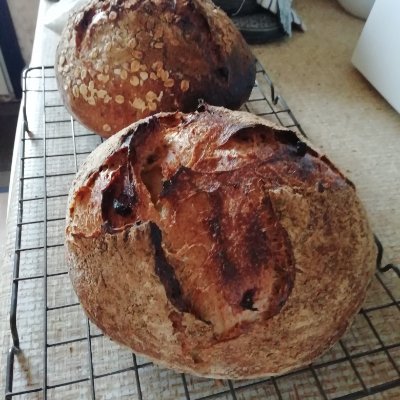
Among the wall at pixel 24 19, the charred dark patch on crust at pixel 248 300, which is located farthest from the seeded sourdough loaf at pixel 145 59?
the wall at pixel 24 19

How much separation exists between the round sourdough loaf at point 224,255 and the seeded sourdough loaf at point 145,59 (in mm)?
280

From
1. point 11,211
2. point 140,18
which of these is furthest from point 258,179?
point 11,211

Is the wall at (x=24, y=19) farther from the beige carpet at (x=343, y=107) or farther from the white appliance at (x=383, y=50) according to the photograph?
the white appliance at (x=383, y=50)

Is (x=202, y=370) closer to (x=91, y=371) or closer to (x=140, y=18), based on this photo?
(x=91, y=371)

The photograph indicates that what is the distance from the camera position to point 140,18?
927mm

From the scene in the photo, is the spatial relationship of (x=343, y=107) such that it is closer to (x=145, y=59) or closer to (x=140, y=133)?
(x=145, y=59)

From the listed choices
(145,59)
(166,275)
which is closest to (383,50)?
(145,59)

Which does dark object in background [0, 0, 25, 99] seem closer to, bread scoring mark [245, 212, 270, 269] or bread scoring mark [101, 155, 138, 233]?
bread scoring mark [101, 155, 138, 233]

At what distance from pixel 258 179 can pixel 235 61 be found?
427 millimetres

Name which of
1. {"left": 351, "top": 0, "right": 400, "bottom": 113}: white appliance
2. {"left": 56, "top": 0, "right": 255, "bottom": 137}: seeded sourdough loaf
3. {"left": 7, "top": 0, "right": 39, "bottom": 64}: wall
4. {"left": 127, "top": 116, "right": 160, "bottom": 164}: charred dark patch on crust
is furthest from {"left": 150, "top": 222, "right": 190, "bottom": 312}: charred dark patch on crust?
{"left": 7, "top": 0, "right": 39, "bottom": 64}: wall

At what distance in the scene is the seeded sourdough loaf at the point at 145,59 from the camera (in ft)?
3.03

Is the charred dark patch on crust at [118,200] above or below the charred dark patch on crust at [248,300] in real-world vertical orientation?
above

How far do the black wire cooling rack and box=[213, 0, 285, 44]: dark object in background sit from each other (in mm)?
828

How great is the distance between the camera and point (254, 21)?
1.50 metres
